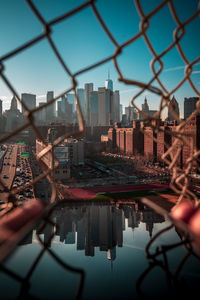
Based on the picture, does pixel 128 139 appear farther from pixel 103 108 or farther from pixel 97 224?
pixel 103 108

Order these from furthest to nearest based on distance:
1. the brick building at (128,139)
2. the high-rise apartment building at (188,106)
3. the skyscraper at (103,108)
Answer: the skyscraper at (103,108) < the high-rise apartment building at (188,106) < the brick building at (128,139)

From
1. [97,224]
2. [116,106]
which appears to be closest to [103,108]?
[116,106]

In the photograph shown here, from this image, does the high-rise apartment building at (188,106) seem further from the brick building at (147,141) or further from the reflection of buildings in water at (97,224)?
the reflection of buildings in water at (97,224)

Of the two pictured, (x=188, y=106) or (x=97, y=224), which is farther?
(x=188, y=106)

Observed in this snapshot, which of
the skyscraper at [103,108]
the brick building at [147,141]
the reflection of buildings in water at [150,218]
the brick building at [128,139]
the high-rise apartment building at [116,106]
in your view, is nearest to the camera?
the reflection of buildings in water at [150,218]

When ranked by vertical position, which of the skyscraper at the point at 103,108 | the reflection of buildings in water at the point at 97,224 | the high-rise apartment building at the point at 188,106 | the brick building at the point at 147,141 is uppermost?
the skyscraper at the point at 103,108

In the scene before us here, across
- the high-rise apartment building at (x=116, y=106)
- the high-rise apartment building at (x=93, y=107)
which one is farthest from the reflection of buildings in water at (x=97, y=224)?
the high-rise apartment building at (x=93, y=107)

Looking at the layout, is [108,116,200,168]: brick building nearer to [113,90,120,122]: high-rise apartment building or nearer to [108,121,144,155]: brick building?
[108,121,144,155]: brick building

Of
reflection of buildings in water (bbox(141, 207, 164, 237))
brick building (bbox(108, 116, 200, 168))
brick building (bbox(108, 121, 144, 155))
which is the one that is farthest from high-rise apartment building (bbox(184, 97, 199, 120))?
reflection of buildings in water (bbox(141, 207, 164, 237))
